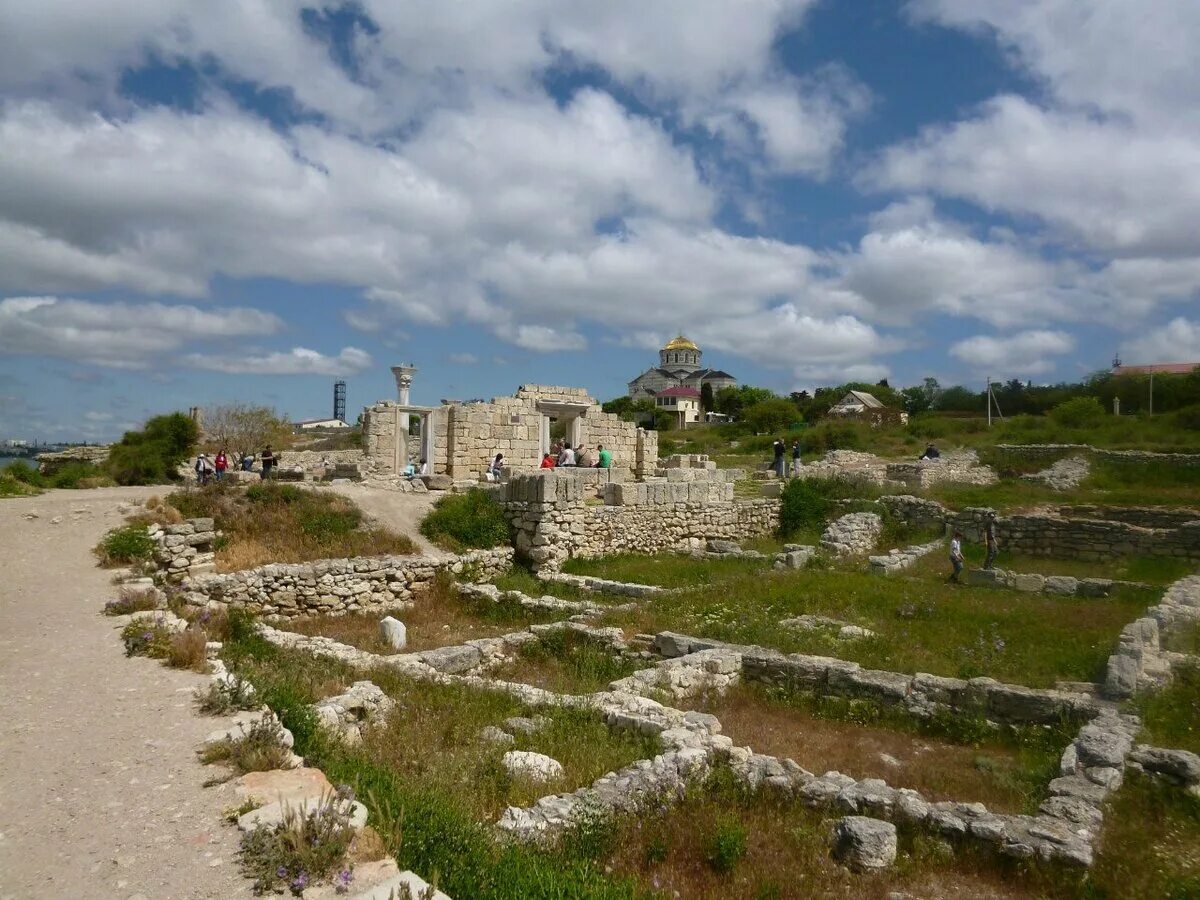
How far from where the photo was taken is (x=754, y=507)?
71.4ft

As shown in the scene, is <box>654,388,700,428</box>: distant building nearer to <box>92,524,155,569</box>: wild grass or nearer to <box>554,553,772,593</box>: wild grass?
<box>554,553,772,593</box>: wild grass

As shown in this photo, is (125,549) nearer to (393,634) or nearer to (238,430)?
(393,634)

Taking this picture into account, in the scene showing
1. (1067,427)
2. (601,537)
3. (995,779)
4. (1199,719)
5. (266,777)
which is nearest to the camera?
(266,777)

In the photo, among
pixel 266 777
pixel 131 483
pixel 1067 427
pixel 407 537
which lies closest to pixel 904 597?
pixel 407 537

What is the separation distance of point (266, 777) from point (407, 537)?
11.0 meters

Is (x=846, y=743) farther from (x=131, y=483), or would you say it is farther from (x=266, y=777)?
(x=131, y=483)

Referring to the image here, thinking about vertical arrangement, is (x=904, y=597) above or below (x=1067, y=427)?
below

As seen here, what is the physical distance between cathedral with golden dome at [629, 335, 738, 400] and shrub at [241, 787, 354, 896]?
12093cm

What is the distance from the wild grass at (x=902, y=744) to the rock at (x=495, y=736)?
2371 millimetres

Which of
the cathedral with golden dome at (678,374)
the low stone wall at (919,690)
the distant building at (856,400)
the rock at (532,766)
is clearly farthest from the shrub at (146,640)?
the cathedral with golden dome at (678,374)

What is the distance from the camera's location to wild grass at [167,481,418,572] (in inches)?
558

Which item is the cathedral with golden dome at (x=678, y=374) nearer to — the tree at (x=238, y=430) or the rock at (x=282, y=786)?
the tree at (x=238, y=430)

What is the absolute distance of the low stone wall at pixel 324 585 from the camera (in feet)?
41.0

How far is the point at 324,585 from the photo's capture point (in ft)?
44.1
